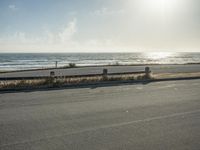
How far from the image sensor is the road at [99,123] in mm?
5339

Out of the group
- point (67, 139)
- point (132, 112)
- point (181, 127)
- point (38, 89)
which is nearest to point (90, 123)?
point (67, 139)

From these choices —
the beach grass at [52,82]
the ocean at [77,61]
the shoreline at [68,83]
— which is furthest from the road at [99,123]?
the ocean at [77,61]

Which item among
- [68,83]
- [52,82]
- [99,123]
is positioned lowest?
[99,123]

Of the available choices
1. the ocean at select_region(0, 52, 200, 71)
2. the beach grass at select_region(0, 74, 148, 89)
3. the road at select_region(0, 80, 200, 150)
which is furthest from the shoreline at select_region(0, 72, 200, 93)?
the ocean at select_region(0, 52, 200, 71)

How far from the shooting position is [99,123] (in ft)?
22.6

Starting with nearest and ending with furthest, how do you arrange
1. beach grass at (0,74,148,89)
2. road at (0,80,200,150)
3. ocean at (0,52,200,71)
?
road at (0,80,200,150) < beach grass at (0,74,148,89) < ocean at (0,52,200,71)

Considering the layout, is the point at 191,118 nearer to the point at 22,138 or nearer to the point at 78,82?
the point at 22,138

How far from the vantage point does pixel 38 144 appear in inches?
207

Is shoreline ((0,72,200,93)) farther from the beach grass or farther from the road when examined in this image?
the road

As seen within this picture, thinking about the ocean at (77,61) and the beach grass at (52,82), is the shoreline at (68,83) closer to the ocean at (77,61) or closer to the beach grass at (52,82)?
the beach grass at (52,82)

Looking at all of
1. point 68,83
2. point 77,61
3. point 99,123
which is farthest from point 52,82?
point 77,61

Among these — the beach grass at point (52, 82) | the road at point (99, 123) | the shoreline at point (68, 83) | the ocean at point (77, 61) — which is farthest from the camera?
the ocean at point (77, 61)

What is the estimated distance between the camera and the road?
17.5ft

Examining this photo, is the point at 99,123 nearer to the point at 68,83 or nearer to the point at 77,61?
the point at 68,83
